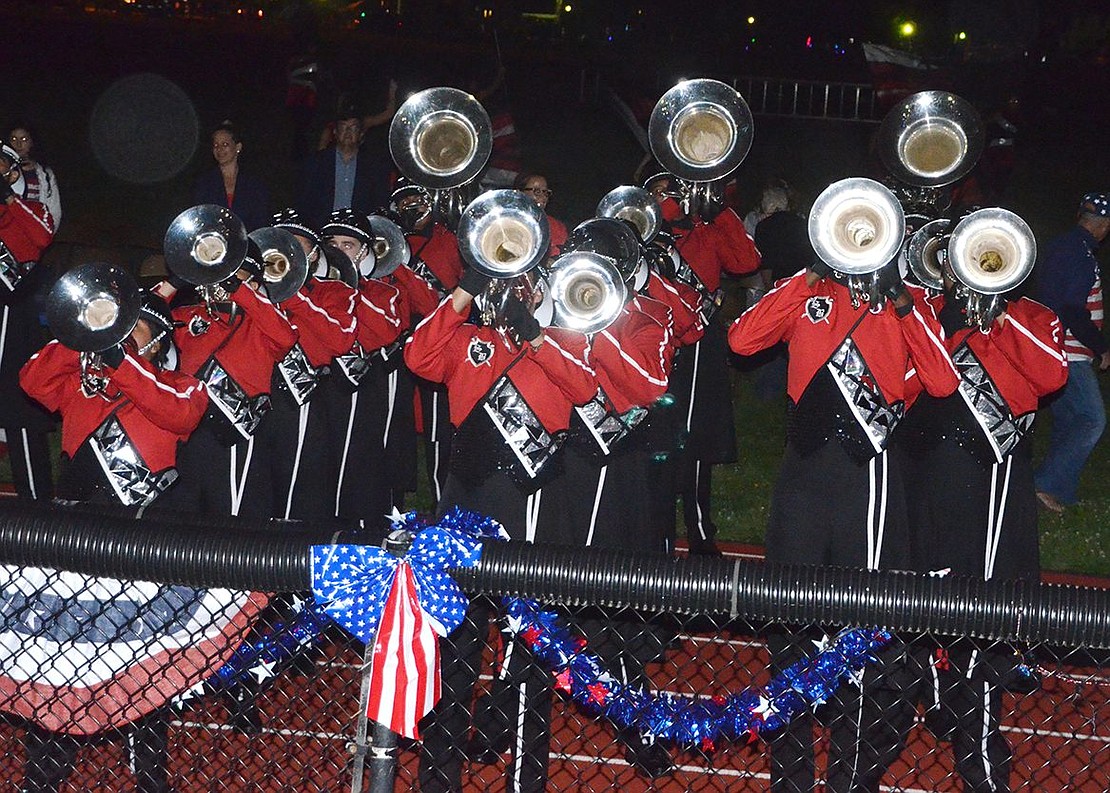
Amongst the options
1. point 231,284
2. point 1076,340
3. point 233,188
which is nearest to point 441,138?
point 231,284

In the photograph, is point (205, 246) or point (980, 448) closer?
point (980, 448)

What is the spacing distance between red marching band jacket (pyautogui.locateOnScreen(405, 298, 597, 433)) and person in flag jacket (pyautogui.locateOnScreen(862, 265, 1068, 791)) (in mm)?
1181

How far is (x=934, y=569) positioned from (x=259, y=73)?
24.1 meters

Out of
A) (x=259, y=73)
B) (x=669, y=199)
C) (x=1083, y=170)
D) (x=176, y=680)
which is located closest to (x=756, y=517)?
(x=669, y=199)

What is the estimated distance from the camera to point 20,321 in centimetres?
753

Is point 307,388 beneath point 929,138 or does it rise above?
beneath

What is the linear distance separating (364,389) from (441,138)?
60.6 inches

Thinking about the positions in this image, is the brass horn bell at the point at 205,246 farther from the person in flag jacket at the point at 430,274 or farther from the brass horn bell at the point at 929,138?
the brass horn bell at the point at 929,138

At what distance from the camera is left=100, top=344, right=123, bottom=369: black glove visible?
493 centimetres

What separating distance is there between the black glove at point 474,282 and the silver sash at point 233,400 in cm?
140

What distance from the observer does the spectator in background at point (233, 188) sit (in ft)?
29.5

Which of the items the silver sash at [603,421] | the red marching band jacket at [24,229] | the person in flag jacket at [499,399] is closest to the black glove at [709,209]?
the silver sash at [603,421]

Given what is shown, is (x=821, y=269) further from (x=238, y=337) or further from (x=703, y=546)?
(x=703, y=546)

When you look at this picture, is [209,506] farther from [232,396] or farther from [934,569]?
[934,569]
